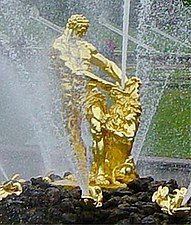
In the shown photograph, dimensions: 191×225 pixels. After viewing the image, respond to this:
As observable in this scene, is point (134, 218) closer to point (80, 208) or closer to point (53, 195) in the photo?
point (80, 208)

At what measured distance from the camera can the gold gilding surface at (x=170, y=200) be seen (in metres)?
7.07

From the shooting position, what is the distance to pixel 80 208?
7.09 metres

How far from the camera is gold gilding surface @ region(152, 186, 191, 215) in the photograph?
7.07m

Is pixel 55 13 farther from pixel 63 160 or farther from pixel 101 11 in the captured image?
pixel 63 160

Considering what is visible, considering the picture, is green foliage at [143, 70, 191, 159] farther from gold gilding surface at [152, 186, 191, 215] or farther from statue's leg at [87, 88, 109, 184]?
gold gilding surface at [152, 186, 191, 215]

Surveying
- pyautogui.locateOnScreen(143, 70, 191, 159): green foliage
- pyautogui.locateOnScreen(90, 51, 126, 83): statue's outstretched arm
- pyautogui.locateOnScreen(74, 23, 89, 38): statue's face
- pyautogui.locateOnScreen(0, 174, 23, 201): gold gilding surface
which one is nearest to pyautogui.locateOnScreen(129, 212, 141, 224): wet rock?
pyautogui.locateOnScreen(0, 174, 23, 201): gold gilding surface

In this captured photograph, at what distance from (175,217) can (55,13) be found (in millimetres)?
12788

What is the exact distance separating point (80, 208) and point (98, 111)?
0.96 m

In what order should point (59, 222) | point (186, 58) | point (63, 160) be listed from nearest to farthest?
point (59, 222) → point (63, 160) → point (186, 58)

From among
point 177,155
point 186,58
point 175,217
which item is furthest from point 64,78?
point 186,58

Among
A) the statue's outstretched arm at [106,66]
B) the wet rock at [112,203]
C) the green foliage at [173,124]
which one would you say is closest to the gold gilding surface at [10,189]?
the wet rock at [112,203]

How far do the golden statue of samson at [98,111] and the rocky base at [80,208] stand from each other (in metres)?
0.36

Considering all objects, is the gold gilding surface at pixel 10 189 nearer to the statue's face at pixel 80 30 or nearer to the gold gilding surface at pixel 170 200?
the gold gilding surface at pixel 170 200

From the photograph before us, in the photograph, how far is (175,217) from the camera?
7086mm
